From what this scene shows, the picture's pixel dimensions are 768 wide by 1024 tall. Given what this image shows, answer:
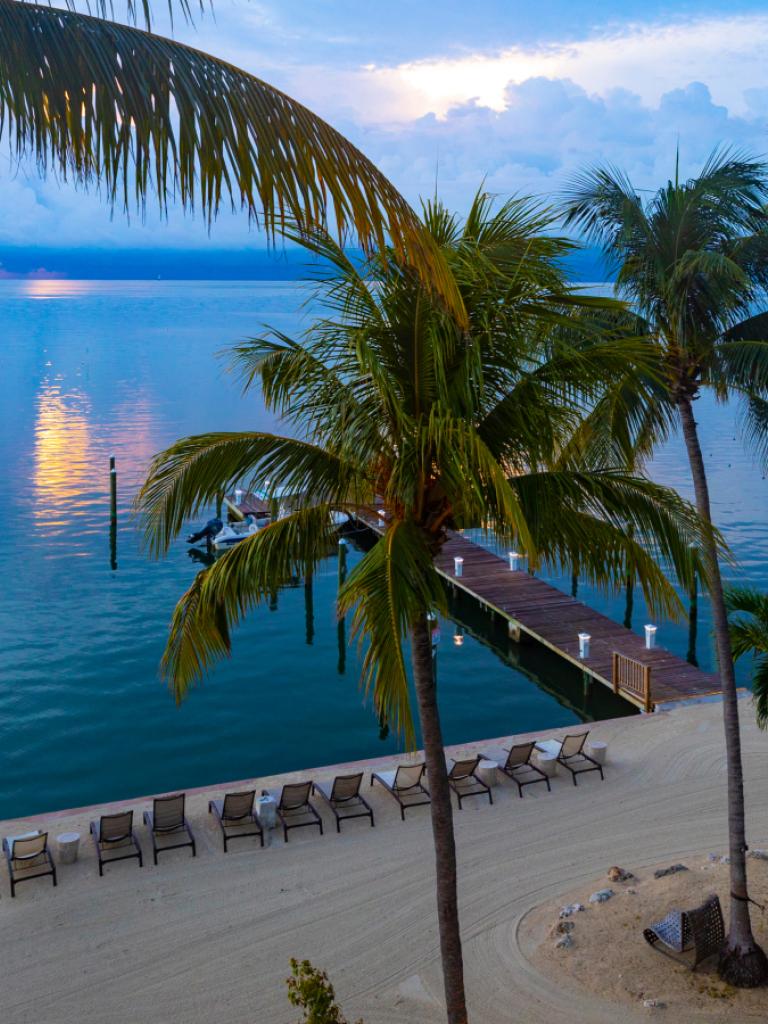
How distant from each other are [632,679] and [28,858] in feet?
47.8

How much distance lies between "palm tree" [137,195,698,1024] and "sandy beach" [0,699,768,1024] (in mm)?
3421

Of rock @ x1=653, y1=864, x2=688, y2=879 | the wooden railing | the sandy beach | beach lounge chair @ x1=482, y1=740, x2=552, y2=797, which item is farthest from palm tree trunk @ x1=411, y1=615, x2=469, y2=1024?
the wooden railing

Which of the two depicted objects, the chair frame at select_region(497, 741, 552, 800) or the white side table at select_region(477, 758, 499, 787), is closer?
the white side table at select_region(477, 758, 499, 787)

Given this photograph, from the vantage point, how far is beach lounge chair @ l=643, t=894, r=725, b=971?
36.2 feet

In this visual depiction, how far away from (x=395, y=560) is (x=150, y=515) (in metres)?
2.24

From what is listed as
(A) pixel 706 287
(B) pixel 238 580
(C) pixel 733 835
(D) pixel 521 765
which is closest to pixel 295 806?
(D) pixel 521 765

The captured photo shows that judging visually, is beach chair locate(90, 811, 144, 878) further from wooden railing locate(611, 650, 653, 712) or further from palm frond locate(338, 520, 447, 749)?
wooden railing locate(611, 650, 653, 712)

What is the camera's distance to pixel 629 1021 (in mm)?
10391

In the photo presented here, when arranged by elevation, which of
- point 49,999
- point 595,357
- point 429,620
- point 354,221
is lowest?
point 49,999

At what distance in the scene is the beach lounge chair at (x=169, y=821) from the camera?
49.2 ft

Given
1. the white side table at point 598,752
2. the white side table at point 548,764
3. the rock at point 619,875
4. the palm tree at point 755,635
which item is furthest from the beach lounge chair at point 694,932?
the white side table at point 598,752

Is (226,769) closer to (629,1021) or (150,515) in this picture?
(629,1021)

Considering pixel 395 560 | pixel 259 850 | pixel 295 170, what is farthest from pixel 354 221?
pixel 259 850

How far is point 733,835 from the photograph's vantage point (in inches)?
447
